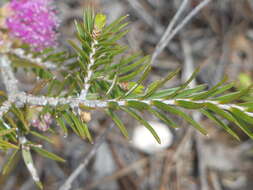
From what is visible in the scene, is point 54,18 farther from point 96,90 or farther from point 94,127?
point 94,127

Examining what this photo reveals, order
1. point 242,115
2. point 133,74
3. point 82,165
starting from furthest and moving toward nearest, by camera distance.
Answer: point 82,165 → point 133,74 → point 242,115

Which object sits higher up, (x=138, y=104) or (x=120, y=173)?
(x=138, y=104)

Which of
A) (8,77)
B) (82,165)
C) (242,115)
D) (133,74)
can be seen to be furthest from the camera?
(82,165)

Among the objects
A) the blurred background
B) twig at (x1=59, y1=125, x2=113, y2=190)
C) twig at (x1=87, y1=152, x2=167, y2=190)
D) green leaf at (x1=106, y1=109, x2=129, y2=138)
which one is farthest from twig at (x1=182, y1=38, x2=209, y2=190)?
green leaf at (x1=106, y1=109, x2=129, y2=138)

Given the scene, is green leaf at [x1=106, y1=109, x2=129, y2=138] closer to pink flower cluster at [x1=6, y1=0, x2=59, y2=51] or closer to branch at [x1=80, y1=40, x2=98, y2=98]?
branch at [x1=80, y1=40, x2=98, y2=98]

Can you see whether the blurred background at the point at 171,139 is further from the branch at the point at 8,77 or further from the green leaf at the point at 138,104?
the green leaf at the point at 138,104

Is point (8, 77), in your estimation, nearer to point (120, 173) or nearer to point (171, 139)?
point (120, 173)

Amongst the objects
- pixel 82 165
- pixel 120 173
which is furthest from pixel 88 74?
pixel 120 173
